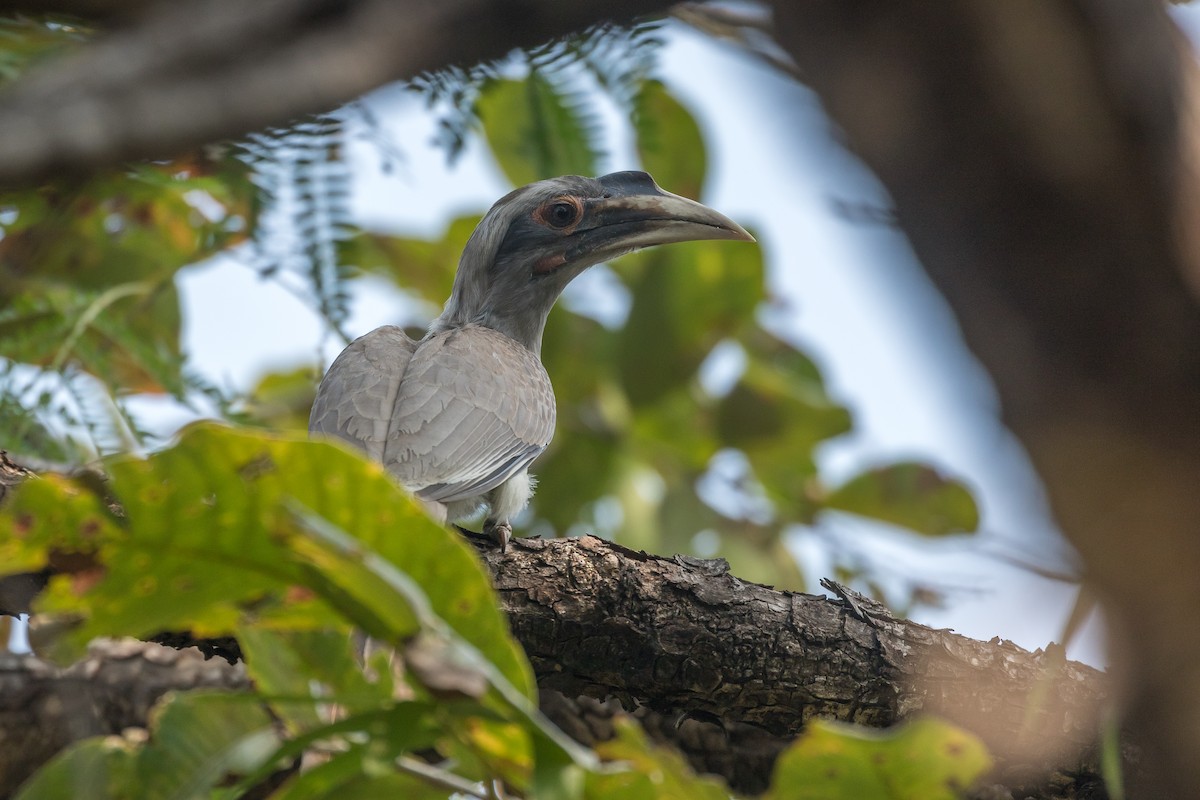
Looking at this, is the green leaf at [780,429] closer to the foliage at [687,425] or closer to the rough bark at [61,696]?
the foliage at [687,425]

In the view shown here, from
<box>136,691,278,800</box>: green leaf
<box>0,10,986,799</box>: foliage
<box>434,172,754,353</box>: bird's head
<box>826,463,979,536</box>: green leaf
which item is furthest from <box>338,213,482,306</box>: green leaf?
<box>136,691,278,800</box>: green leaf

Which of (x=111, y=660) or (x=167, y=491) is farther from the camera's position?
(x=111, y=660)

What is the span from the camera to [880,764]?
6.08ft

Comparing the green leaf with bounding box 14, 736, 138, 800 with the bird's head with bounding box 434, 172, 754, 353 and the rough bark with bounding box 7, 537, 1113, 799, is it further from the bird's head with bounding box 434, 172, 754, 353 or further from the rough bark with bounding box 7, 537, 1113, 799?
the bird's head with bounding box 434, 172, 754, 353

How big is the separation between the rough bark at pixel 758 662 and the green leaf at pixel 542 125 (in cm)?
156

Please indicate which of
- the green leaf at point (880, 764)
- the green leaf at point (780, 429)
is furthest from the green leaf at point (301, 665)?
the green leaf at point (780, 429)

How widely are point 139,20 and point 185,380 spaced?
368 centimetres

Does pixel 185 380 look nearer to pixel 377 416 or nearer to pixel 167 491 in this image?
pixel 377 416

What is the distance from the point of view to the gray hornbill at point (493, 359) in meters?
4.08

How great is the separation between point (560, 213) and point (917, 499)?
2543mm

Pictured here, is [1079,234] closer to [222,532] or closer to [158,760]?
[222,532]

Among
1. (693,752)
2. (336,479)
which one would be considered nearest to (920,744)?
(336,479)

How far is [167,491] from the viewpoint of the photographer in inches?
74.2

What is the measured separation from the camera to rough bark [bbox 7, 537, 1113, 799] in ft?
11.1
